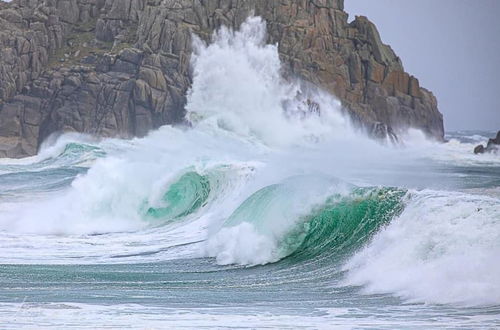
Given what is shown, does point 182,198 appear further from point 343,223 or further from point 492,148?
point 492,148

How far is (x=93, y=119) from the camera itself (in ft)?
247

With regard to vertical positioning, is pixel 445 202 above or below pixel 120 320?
above

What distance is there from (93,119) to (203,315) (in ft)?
208

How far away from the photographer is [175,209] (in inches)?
1114

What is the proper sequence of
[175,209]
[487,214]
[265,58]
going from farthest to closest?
[265,58] < [175,209] < [487,214]

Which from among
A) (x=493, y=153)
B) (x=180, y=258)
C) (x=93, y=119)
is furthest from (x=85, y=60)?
(x=180, y=258)

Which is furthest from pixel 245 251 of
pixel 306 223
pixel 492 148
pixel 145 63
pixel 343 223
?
pixel 145 63

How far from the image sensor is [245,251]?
1959cm

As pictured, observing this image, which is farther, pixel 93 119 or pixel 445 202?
pixel 93 119

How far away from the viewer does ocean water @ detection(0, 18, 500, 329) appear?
13031mm

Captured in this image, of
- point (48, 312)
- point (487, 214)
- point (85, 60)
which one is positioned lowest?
point (48, 312)

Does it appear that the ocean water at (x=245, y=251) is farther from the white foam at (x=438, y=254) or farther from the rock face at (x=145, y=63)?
the rock face at (x=145, y=63)

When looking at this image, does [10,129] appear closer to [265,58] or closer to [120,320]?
[265,58]

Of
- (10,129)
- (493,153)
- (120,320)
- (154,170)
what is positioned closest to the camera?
(120,320)
